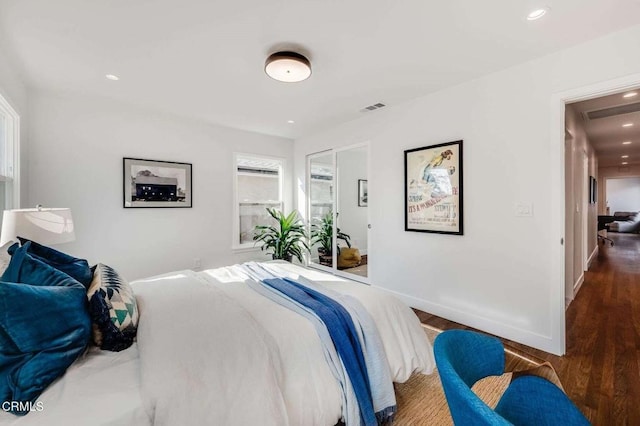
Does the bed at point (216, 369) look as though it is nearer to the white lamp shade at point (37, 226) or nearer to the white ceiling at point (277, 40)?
the white lamp shade at point (37, 226)

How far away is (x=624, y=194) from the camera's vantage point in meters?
10.4

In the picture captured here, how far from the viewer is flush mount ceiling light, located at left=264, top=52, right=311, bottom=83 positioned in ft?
6.99

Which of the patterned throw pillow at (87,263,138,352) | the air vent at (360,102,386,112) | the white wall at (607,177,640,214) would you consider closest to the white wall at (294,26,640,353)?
the air vent at (360,102,386,112)

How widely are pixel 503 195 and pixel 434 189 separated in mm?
651

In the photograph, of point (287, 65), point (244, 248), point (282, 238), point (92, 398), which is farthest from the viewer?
point (244, 248)

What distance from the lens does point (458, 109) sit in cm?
281

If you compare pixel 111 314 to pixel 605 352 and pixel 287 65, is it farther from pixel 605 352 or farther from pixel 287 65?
pixel 605 352

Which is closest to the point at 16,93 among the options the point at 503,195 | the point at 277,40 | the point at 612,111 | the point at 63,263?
the point at 63,263

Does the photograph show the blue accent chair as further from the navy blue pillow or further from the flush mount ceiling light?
the flush mount ceiling light

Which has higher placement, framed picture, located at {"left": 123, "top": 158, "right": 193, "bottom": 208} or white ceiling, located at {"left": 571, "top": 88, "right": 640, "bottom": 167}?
white ceiling, located at {"left": 571, "top": 88, "right": 640, "bottom": 167}

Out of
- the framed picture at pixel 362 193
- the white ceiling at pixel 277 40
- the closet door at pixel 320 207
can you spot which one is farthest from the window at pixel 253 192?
the white ceiling at pixel 277 40

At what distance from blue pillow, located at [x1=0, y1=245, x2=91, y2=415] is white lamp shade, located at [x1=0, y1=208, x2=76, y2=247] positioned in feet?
3.08

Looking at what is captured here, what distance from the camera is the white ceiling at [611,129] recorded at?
3.02 meters

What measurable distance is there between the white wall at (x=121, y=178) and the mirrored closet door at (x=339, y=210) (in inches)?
52.8
